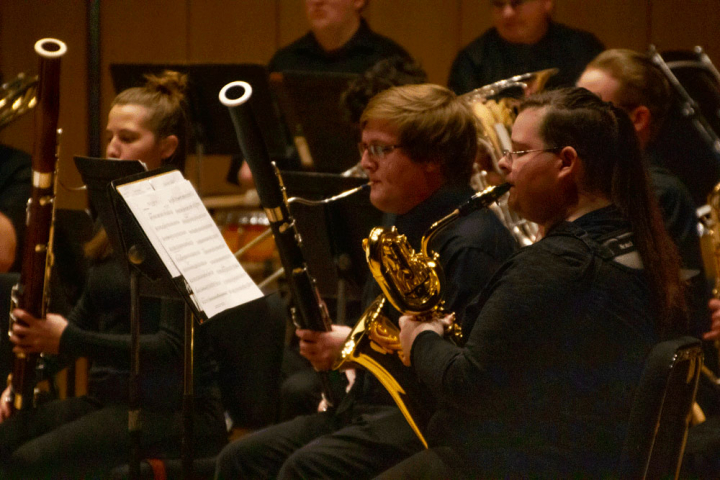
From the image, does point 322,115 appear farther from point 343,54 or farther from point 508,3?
point 508,3

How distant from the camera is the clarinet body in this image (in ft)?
5.32

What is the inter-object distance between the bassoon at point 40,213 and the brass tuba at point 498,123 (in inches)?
48.6

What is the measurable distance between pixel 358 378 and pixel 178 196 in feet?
2.18

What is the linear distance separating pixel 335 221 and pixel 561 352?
983 mm

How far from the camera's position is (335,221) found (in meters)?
2.20

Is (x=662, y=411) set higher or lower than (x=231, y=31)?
lower

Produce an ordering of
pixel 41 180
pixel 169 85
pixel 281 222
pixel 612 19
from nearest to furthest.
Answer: pixel 281 222, pixel 41 180, pixel 169 85, pixel 612 19

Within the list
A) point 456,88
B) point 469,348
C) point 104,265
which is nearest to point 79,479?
point 104,265

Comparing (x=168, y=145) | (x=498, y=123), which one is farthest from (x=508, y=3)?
(x=168, y=145)

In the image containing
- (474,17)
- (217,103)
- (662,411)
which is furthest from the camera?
(474,17)

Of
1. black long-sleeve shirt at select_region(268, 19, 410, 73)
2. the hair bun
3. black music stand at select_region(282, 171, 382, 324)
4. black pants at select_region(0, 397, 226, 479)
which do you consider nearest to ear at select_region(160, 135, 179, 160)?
the hair bun

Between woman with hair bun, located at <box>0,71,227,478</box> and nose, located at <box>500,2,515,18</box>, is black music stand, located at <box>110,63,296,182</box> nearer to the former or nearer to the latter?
woman with hair bun, located at <box>0,71,227,478</box>

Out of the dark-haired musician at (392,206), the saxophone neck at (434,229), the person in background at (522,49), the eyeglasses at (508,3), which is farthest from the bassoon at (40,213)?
the eyeglasses at (508,3)

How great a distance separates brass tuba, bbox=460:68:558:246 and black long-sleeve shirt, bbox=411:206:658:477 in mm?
1197
